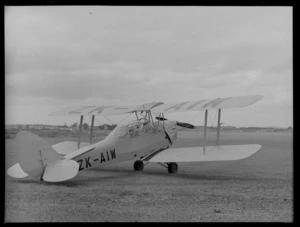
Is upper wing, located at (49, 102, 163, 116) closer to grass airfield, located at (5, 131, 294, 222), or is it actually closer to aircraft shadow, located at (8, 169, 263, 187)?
aircraft shadow, located at (8, 169, 263, 187)

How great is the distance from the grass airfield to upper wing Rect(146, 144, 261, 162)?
1.76ft

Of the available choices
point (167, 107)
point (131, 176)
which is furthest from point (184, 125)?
point (131, 176)

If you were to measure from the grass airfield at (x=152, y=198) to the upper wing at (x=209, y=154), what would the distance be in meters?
0.54

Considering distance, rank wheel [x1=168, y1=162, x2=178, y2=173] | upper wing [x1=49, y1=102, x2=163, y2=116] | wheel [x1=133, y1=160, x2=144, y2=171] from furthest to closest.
A: upper wing [x1=49, y1=102, x2=163, y2=116]
wheel [x1=133, y1=160, x2=144, y2=171]
wheel [x1=168, y1=162, x2=178, y2=173]

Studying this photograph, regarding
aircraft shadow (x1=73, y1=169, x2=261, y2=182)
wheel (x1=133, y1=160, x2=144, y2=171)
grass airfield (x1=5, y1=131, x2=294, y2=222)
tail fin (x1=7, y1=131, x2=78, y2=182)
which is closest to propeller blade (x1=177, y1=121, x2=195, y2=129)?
aircraft shadow (x1=73, y1=169, x2=261, y2=182)

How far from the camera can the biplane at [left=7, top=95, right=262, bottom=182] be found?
8.35 m

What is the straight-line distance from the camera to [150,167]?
13.0 meters

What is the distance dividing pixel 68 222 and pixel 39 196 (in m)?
1.76

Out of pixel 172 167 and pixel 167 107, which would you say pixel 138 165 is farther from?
pixel 167 107

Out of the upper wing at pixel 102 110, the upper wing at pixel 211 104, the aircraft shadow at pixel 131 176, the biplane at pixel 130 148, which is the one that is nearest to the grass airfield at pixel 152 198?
the aircraft shadow at pixel 131 176

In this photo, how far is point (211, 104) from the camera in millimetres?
10602

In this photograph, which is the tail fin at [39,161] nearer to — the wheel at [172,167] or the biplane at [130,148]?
the biplane at [130,148]
